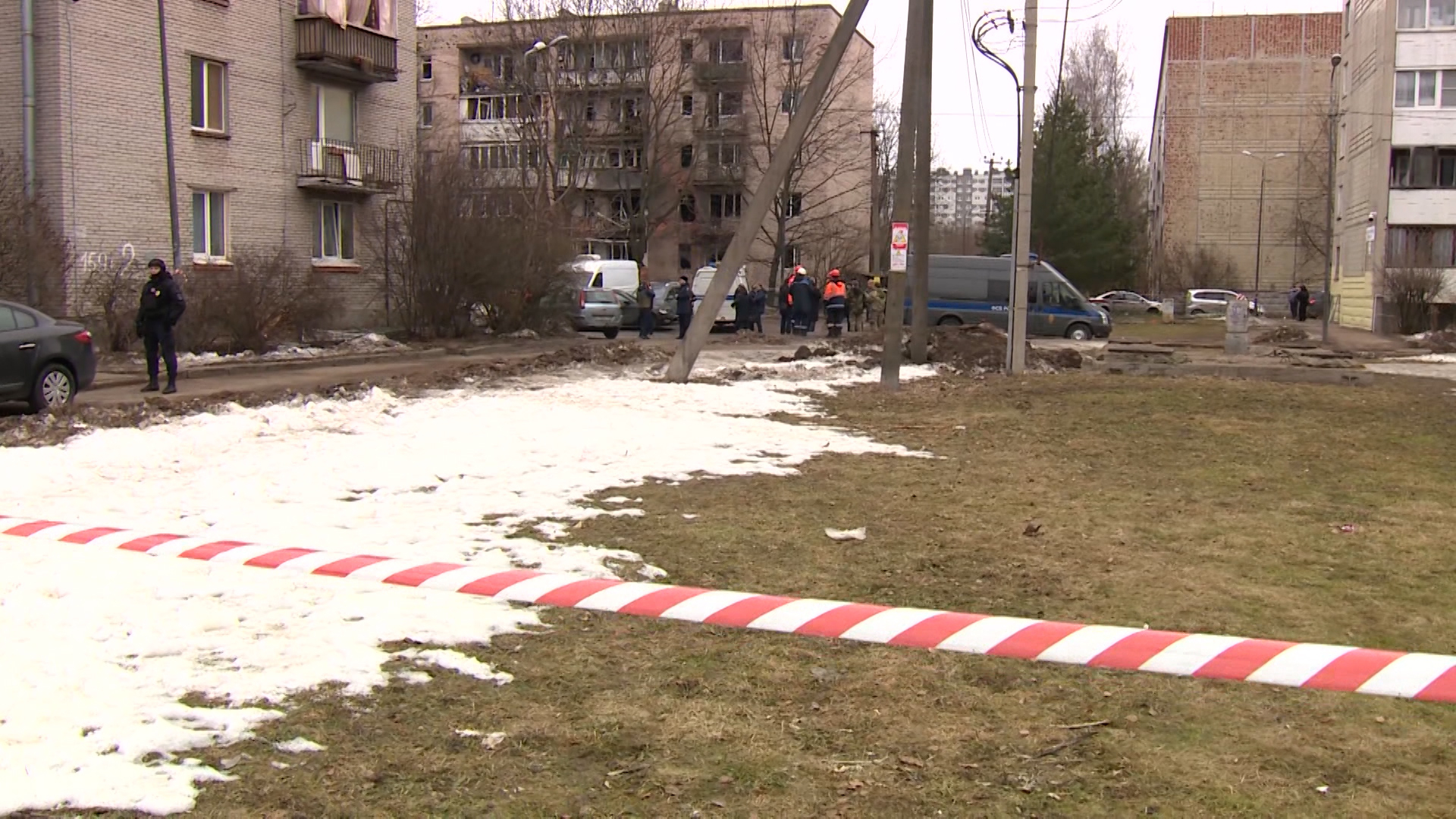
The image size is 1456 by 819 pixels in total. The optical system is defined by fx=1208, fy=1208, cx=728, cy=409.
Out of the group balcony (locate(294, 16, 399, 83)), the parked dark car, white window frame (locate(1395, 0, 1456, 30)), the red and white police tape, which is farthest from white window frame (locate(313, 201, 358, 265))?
white window frame (locate(1395, 0, 1456, 30))

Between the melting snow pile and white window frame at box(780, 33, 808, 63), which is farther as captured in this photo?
white window frame at box(780, 33, 808, 63)

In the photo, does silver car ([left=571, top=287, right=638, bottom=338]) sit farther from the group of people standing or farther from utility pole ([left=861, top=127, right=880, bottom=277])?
utility pole ([left=861, top=127, right=880, bottom=277])

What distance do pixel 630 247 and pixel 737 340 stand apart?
98.4 ft

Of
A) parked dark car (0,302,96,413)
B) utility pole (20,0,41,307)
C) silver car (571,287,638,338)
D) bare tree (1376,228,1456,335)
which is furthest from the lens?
bare tree (1376,228,1456,335)

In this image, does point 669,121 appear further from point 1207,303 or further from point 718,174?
point 1207,303

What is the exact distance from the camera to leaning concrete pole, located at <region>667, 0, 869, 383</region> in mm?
16312

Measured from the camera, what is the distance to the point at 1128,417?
1373 cm

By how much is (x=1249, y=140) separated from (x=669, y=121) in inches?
1651

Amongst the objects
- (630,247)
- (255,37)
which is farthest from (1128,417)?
(630,247)

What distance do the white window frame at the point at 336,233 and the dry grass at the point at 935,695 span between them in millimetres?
25158

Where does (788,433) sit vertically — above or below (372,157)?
below

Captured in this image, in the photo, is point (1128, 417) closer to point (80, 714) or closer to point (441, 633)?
point (441, 633)

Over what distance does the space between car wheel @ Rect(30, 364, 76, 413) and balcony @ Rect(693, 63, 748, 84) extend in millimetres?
48451

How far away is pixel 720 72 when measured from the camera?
5919 cm
